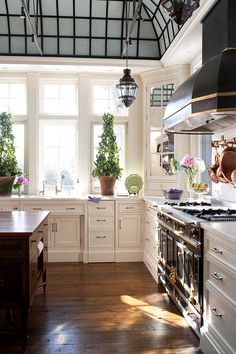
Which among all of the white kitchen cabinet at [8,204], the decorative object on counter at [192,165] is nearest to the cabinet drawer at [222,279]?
the decorative object on counter at [192,165]

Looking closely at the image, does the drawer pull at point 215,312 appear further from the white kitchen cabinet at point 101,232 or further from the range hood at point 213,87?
the white kitchen cabinet at point 101,232

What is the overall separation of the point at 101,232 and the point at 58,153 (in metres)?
1.63

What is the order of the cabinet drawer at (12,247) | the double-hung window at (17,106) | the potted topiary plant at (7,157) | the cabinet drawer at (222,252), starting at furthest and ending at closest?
the double-hung window at (17,106) → the potted topiary plant at (7,157) → the cabinet drawer at (12,247) → the cabinet drawer at (222,252)

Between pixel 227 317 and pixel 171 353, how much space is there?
0.66m

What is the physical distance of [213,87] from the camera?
264 cm

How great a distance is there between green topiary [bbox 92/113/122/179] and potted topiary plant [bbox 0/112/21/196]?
4.32 ft

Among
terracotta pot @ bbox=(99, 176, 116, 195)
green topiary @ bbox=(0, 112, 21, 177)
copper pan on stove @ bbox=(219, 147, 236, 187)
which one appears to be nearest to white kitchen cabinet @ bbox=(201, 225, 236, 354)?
copper pan on stove @ bbox=(219, 147, 236, 187)

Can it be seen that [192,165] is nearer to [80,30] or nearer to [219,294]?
[219,294]

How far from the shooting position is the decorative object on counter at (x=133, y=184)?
5875mm

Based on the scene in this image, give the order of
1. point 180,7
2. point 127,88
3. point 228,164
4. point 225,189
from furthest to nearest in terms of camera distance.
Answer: point 127,88, point 225,189, point 228,164, point 180,7

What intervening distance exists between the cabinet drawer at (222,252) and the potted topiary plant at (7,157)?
3802 millimetres

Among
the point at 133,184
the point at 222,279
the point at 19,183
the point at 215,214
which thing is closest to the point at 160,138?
the point at 133,184

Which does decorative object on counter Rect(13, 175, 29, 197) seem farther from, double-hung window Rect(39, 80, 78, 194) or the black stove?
the black stove

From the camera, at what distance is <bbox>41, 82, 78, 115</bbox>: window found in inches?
247
